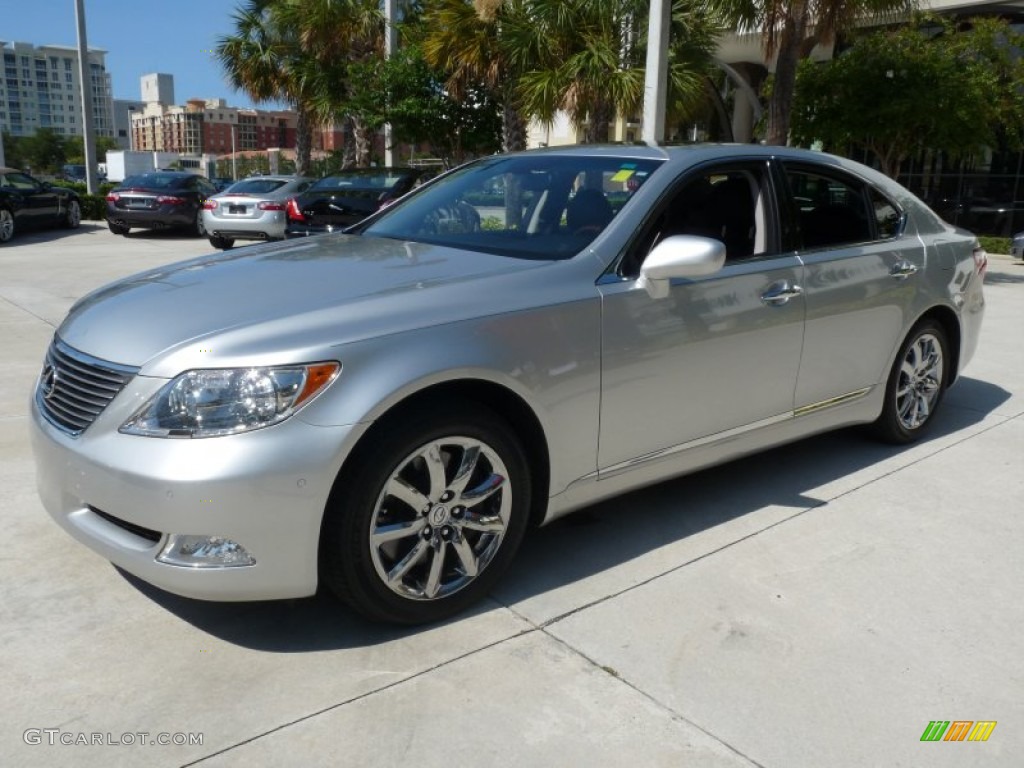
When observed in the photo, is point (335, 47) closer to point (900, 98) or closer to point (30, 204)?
point (30, 204)

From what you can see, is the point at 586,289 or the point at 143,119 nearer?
the point at 586,289

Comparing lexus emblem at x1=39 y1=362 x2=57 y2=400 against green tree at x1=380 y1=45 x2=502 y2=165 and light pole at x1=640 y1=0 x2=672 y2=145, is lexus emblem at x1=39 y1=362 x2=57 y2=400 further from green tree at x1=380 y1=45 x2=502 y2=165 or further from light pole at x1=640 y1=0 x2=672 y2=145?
green tree at x1=380 y1=45 x2=502 y2=165

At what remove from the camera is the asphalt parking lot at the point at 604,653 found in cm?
255

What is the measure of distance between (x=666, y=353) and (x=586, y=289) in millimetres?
453

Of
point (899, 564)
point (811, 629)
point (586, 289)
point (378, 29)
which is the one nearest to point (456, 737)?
point (811, 629)

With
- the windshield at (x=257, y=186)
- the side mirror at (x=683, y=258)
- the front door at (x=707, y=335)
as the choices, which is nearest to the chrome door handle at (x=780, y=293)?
the front door at (x=707, y=335)

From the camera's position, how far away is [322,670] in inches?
113

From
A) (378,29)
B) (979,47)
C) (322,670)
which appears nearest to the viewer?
(322,670)

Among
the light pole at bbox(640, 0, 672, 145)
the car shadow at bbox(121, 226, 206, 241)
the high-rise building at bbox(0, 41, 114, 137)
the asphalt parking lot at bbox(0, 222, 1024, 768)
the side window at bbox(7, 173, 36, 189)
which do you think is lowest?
the asphalt parking lot at bbox(0, 222, 1024, 768)

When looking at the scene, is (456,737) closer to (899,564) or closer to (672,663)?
(672,663)

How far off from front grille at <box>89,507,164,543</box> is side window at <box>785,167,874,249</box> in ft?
9.97

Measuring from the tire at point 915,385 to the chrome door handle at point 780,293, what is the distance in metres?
1.13

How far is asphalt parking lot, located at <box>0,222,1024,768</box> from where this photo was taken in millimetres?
2553

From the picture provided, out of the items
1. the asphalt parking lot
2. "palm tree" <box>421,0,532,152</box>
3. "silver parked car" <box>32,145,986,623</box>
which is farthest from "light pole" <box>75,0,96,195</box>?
"silver parked car" <box>32,145,986,623</box>
